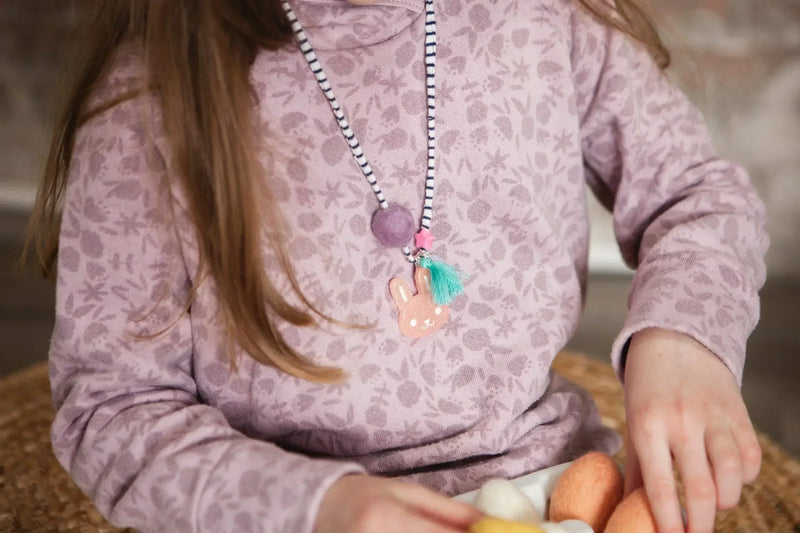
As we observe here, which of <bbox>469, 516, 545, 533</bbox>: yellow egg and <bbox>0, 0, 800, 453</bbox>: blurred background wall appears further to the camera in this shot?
<bbox>0, 0, 800, 453</bbox>: blurred background wall

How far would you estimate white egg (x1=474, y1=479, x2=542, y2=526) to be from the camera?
0.45m

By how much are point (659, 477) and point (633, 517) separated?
1.0 inches

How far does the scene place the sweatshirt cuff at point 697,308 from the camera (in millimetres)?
489

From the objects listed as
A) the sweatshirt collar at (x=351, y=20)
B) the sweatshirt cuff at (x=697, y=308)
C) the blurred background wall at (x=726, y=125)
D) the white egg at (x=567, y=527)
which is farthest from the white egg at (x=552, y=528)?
the blurred background wall at (x=726, y=125)

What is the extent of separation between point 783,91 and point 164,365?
94 cm

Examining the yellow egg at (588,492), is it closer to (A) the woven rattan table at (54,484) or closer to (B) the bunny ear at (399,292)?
(B) the bunny ear at (399,292)

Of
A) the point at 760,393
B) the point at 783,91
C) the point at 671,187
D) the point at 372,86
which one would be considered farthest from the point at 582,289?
the point at 783,91

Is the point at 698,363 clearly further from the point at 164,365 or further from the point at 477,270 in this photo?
the point at 164,365

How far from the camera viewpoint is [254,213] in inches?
19.1

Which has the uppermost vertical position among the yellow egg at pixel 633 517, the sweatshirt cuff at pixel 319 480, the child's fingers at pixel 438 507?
the sweatshirt cuff at pixel 319 480

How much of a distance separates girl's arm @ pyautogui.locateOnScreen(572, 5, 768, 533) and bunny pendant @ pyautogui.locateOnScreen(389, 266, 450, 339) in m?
0.11

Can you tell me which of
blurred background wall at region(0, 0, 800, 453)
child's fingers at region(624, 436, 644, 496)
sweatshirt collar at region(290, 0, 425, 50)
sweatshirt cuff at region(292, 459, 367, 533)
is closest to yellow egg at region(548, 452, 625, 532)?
child's fingers at region(624, 436, 644, 496)

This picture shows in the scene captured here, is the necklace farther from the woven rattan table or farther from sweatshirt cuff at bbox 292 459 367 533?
the woven rattan table

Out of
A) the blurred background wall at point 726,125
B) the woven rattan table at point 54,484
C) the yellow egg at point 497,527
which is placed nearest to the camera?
the yellow egg at point 497,527
